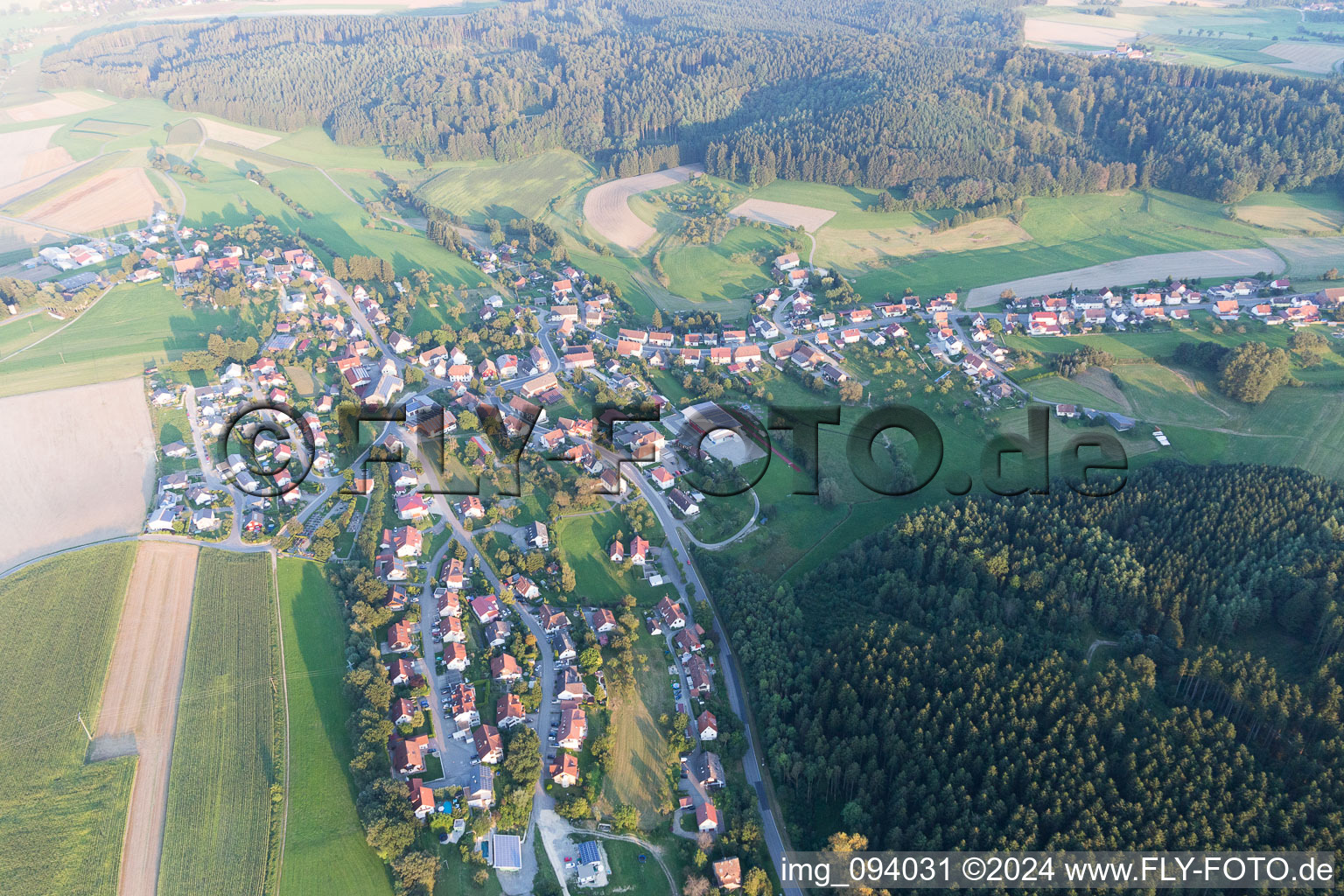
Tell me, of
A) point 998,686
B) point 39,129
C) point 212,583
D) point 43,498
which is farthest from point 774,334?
point 39,129

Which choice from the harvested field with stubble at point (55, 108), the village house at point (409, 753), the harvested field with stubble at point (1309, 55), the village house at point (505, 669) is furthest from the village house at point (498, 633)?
the harvested field with stubble at point (1309, 55)

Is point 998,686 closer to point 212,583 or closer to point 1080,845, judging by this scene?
point 1080,845

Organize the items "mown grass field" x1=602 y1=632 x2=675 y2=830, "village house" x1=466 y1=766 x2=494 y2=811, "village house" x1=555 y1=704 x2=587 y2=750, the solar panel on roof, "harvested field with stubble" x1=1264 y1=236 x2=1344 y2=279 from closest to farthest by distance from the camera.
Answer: the solar panel on roof
"village house" x1=466 y1=766 x2=494 y2=811
"mown grass field" x1=602 y1=632 x2=675 y2=830
"village house" x1=555 y1=704 x2=587 y2=750
"harvested field with stubble" x1=1264 y1=236 x2=1344 y2=279

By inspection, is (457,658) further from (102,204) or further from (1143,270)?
(102,204)

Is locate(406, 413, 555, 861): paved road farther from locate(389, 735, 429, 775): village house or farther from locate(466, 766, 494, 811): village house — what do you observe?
locate(389, 735, 429, 775): village house

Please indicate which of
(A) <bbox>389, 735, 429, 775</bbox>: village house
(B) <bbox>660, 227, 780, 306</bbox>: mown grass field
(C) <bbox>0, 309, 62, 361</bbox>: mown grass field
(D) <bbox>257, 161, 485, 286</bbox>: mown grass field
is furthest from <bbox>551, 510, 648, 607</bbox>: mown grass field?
(C) <bbox>0, 309, 62, 361</bbox>: mown grass field

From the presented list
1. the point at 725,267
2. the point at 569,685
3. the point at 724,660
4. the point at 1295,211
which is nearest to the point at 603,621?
the point at 569,685
